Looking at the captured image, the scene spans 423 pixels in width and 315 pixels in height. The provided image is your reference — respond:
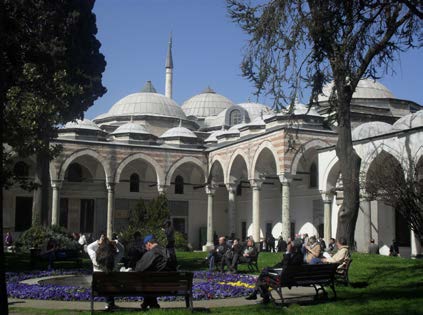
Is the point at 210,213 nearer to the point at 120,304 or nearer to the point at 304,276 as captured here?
the point at 120,304

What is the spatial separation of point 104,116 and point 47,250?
2453cm

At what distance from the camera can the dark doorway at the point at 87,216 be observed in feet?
95.2

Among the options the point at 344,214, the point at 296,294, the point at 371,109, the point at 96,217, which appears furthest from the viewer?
the point at 96,217

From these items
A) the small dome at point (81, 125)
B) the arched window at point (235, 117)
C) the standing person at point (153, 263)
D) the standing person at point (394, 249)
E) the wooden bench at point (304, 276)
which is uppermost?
the arched window at point (235, 117)

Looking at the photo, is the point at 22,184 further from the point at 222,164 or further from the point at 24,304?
the point at 222,164

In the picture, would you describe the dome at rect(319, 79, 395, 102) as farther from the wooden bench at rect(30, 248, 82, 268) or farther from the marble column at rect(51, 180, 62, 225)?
the wooden bench at rect(30, 248, 82, 268)

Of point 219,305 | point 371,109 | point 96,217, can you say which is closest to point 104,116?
point 96,217

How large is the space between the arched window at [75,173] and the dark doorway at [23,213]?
232cm

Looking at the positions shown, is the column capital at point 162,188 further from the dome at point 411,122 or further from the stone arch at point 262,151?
the dome at point 411,122

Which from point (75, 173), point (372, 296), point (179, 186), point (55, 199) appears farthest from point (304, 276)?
point (179, 186)

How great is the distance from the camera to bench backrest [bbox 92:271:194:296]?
622cm

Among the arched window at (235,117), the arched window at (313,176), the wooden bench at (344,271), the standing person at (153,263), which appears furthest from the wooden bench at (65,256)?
the arched window at (235,117)

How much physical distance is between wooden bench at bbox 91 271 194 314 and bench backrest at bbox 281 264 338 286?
56.1 inches

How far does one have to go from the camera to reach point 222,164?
28.4 metres
